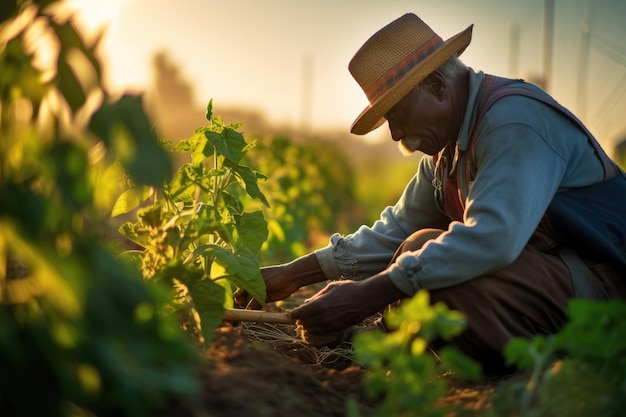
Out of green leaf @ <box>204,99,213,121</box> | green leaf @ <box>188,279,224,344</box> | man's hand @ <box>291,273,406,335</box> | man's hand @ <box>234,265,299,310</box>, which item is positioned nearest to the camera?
green leaf @ <box>188,279,224,344</box>

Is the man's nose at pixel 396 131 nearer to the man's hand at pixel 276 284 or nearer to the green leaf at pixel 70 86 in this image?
the man's hand at pixel 276 284

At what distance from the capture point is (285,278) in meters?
3.63

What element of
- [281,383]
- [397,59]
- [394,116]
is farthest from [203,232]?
[397,59]

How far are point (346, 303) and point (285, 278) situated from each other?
67 cm

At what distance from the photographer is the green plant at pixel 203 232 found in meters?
2.85

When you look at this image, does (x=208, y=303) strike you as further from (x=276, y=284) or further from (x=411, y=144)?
(x=411, y=144)

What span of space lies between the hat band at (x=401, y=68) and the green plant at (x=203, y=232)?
1.76ft

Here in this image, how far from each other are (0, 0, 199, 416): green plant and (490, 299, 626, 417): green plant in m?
0.90

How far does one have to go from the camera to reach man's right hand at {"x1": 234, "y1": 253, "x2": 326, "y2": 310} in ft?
11.9

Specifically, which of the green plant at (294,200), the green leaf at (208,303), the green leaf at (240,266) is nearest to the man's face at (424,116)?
the green leaf at (240,266)

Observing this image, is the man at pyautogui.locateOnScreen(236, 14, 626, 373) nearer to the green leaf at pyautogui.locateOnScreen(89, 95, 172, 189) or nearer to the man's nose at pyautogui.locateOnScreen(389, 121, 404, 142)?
the man's nose at pyautogui.locateOnScreen(389, 121, 404, 142)

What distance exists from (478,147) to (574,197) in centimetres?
41

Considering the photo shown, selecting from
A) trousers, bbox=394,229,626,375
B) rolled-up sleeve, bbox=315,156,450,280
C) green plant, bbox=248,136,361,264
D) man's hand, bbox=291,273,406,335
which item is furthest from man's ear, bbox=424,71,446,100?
green plant, bbox=248,136,361,264

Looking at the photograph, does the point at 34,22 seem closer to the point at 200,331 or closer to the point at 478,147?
the point at 200,331
